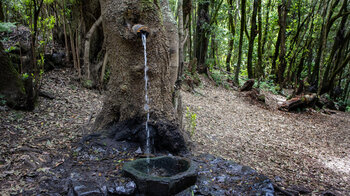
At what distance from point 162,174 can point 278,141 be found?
451 centimetres

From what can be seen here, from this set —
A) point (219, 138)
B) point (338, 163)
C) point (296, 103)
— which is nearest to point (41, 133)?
point (219, 138)

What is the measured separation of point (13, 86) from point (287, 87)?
1730cm

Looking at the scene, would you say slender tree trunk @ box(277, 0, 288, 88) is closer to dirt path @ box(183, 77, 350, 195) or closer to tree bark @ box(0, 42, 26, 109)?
dirt path @ box(183, 77, 350, 195)

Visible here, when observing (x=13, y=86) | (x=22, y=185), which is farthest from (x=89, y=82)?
(x=22, y=185)

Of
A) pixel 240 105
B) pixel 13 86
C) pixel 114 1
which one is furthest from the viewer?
pixel 240 105

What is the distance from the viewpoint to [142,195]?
8.66 feet

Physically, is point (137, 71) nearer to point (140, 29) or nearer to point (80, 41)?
point (140, 29)

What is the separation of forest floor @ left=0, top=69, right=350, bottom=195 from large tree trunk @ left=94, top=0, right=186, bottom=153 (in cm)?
81

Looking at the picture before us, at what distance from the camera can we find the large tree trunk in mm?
3402

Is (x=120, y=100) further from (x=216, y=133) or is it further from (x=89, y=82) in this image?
(x=89, y=82)

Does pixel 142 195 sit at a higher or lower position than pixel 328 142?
higher

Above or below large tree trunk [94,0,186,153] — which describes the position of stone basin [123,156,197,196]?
below

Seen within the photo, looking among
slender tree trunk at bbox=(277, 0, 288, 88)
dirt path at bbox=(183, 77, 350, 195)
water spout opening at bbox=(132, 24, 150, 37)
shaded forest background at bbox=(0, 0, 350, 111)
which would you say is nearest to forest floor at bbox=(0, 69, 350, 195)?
dirt path at bbox=(183, 77, 350, 195)

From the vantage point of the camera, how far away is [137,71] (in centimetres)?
357
